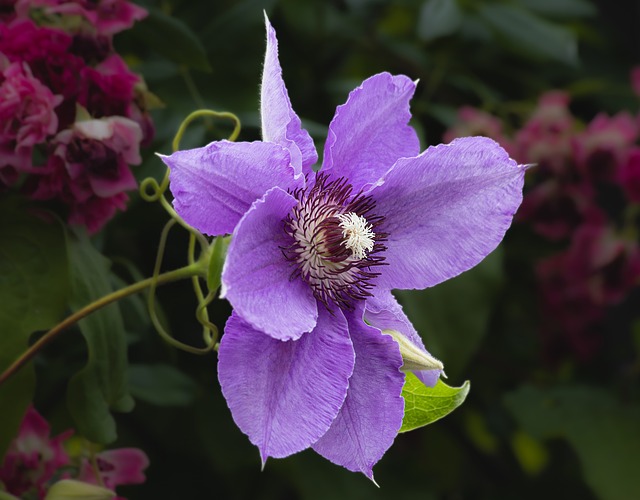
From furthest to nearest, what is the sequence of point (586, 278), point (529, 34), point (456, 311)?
point (586, 278) → point (529, 34) → point (456, 311)

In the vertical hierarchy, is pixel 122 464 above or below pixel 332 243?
below

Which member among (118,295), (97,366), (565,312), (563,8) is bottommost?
(565,312)

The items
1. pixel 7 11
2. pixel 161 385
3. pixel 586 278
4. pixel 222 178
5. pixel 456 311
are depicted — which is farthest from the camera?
pixel 586 278

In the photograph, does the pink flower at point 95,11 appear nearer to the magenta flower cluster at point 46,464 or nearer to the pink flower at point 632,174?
the magenta flower cluster at point 46,464

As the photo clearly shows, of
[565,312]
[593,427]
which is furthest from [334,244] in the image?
[565,312]

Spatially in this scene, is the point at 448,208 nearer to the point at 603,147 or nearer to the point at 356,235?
the point at 356,235

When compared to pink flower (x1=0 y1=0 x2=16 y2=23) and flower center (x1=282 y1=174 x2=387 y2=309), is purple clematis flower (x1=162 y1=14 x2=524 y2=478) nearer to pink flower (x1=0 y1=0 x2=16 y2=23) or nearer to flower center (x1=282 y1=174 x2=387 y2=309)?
flower center (x1=282 y1=174 x2=387 y2=309)
